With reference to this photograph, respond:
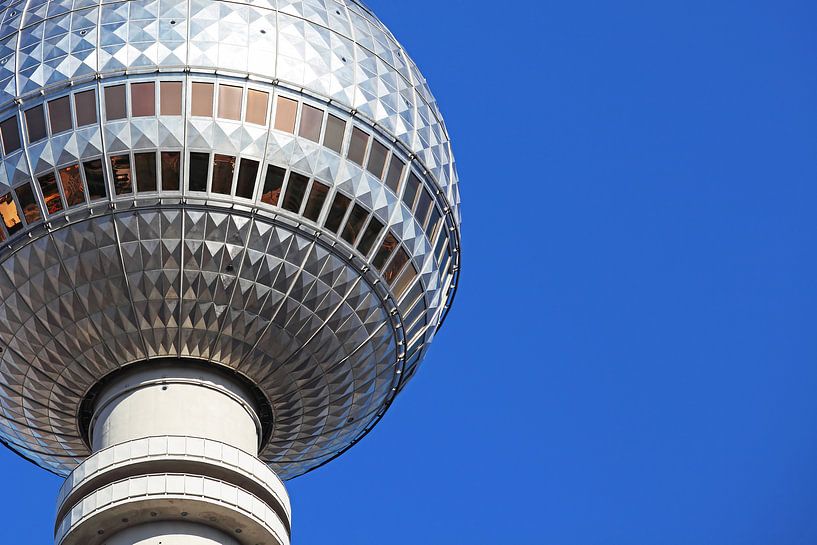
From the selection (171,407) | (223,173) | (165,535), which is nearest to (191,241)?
(223,173)

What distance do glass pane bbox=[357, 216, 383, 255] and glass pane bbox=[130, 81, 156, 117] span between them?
5813mm

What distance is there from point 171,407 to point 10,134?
24.7 feet

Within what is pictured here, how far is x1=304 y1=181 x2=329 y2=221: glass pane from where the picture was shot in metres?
37.6

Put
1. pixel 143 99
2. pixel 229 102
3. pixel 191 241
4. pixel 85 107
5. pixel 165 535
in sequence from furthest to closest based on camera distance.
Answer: pixel 229 102, pixel 143 99, pixel 85 107, pixel 191 241, pixel 165 535

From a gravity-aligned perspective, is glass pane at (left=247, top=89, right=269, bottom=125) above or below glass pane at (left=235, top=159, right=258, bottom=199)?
above

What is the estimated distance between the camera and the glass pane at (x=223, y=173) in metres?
37.0

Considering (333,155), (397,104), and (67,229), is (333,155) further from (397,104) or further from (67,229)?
(67,229)

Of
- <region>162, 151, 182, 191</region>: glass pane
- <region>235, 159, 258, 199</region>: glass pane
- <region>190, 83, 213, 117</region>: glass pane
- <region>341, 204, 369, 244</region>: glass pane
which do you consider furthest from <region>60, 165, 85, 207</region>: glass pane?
<region>341, 204, 369, 244</region>: glass pane

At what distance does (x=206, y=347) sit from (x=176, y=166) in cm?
450

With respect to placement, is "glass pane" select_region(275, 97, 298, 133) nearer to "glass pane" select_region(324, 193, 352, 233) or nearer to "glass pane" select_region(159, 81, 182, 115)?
"glass pane" select_region(324, 193, 352, 233)

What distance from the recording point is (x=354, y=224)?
38.2m

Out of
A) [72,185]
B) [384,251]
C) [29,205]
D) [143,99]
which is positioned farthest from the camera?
[384,251]

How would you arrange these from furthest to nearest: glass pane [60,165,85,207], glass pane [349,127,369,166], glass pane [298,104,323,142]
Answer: glass pane [349,127,369,166] → glass pane [298,104,323,142] → glass pane [60,165,85,207]

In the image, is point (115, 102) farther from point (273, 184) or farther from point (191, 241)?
point (273, 184)
